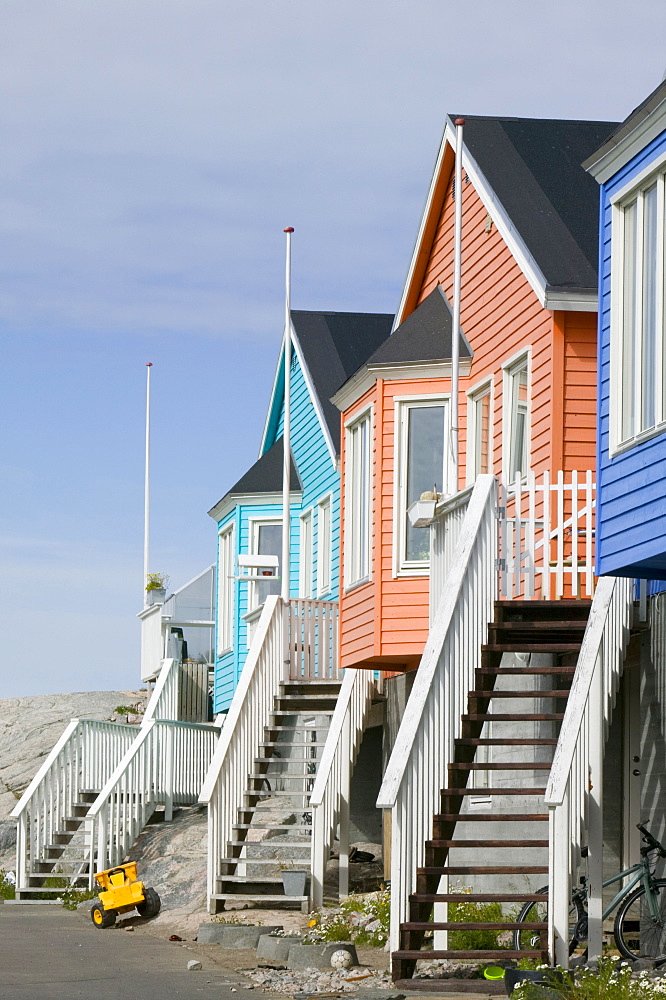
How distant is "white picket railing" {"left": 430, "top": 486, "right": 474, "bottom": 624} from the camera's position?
45.4ft

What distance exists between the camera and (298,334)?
86.8ft

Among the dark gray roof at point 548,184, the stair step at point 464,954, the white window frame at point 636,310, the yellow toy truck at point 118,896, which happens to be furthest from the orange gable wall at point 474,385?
the stair step at point 464,954

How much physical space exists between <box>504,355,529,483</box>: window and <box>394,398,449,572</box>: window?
3.67ft

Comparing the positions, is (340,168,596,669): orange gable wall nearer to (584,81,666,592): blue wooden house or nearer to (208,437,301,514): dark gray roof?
(584,81,666,592): blue wooden house

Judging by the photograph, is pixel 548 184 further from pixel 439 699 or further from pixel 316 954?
pixel 316 954

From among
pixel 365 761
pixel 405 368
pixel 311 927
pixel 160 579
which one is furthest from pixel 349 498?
pixel 160 579

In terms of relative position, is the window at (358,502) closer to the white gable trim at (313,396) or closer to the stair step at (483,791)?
the white gable trim at (313,396)

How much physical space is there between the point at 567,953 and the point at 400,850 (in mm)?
1333

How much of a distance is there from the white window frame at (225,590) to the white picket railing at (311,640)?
289 inches

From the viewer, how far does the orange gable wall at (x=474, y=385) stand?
14.6 m

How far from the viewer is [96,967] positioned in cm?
1248

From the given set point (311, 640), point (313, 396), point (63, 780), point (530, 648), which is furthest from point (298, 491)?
point (530, 648)

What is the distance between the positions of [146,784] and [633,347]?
39.2ft

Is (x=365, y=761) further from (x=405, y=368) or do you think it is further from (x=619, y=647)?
(x=619, y=647)
